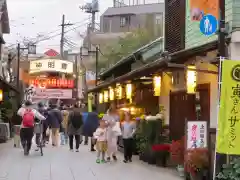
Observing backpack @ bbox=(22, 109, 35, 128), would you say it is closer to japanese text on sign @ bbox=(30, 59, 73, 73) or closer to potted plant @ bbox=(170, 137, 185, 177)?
potted plant @ bbox=(170, 137, 185, 177)

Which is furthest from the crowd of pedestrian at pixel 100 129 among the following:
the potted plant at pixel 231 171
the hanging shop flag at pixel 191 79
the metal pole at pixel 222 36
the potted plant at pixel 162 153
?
the metal pole at pixel 222 36

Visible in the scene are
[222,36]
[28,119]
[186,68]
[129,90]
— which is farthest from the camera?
[129,90]

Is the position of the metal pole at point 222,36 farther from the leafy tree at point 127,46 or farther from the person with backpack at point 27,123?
the leafy tree at point 127,46

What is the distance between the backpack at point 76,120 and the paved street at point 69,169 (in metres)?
1.90

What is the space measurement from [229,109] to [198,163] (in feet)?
8.13

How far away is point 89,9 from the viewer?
6744 cm

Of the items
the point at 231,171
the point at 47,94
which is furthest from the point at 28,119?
the point at 47,94

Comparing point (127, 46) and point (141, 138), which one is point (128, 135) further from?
point (127, 46)

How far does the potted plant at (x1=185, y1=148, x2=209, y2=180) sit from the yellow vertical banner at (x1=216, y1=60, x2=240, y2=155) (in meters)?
2.09

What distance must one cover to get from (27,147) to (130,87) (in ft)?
21.4

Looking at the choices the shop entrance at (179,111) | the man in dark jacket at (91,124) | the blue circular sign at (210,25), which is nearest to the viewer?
the blue circular sign at (210,25)

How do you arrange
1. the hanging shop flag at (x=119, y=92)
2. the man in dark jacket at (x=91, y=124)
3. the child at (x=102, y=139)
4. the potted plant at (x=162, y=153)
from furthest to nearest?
1. the hanging shop flag at (x=119, y=92)
2. the man in dark jacket at (x=91, y=124)
3. the child at (x=102, y=139)
4. the potted plant at (x=162, y=153)

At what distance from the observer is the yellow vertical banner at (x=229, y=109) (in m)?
8.39

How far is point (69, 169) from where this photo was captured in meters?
13.4
